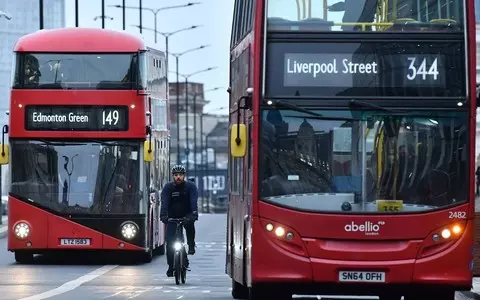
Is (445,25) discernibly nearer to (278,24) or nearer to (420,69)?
(420,69)

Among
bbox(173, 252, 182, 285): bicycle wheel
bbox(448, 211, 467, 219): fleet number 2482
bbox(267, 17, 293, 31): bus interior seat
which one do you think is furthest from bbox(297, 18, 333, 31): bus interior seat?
bbox(173, 252, 182, 285): bicycle wheel

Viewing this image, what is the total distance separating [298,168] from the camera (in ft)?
59.1

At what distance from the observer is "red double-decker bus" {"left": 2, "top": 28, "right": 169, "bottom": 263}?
31359 millimetres

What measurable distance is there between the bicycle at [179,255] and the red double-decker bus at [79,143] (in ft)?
17.8

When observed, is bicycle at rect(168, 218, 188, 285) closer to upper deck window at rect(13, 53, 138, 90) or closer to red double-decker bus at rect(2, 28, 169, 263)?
red double-decker bus at rect(2, 28, 169, 263)

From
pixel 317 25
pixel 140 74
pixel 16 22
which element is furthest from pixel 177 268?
pixel 16 22

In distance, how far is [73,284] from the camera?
85.5 feet

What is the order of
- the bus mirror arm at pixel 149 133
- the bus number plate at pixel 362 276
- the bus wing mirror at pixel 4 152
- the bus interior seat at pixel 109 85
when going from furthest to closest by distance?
the bus mirror arm at pixel 149 133
the bus interior seat at pixel 109 85
the bus wing mirror at pixel 4 152
the bus number plate at pixel 362 276

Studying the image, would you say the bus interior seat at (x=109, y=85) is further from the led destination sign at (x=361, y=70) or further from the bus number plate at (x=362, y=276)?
the bus number plate at (x=362, y=276)

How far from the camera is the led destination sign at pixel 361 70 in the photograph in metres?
18.0

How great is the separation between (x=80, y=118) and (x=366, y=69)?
14.1 m

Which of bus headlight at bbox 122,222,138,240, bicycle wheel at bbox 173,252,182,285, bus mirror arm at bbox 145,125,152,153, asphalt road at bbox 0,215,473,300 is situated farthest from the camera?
bus headlight at bbox 122,222,138,240

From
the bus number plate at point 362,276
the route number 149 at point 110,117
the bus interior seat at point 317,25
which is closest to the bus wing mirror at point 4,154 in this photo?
the route number 149 at point 110,117

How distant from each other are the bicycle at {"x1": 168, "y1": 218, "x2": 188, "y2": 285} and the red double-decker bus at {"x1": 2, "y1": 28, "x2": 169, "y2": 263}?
17.8 ft
